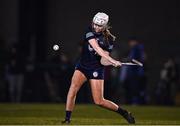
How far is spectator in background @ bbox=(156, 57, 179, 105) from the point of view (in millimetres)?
30359

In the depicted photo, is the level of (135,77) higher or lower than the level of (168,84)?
higher

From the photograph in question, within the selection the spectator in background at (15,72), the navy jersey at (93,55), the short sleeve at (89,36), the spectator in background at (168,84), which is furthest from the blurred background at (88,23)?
the short sleeve at (89,36)

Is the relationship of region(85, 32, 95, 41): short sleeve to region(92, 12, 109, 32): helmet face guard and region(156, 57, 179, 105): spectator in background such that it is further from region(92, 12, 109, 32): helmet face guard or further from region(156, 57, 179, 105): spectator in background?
region(156, 57, 179, 105): spectator in background

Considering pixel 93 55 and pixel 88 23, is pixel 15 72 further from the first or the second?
pixel 93 55

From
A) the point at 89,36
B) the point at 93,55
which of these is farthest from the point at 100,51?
the point at 93,55

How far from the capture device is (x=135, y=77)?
92.4 feet

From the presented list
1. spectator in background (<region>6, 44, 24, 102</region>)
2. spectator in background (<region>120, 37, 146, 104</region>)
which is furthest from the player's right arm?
spectator in background (<region>6, 44, 24, 102</region>)

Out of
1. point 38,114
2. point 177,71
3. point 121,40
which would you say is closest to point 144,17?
point 121,40

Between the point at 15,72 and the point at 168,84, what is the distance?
5.88 m

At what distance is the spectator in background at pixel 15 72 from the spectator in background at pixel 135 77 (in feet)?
12.3

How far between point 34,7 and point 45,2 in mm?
507

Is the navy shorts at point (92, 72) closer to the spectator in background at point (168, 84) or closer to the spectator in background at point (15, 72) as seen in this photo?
the spectator in background at point (15, 72)

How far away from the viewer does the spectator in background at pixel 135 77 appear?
2766cm

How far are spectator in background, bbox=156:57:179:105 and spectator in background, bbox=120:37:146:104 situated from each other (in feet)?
4.28
